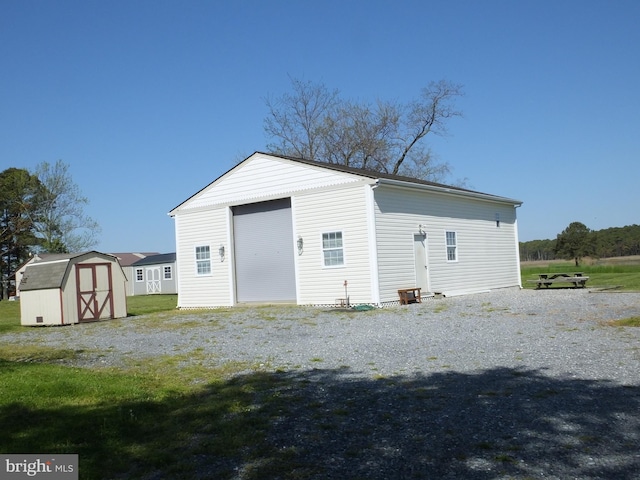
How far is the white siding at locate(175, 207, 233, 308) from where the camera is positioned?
2092cm

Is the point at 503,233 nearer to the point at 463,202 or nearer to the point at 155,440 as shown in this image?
the point at 463,202

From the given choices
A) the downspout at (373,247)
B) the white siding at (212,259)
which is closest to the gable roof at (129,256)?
the white siding at (212,259)

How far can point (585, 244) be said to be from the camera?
5712 centimetres

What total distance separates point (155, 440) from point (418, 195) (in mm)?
15126

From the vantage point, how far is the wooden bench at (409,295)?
17.3m

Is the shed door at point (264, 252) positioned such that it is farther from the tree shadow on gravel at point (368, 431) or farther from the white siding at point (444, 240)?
the tree shadow on gravel at point (368, 431)

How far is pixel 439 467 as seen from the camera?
4.21 m

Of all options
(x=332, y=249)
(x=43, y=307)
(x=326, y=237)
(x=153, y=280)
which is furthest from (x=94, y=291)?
(x=153, y=280)

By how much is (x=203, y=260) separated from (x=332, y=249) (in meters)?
6.00

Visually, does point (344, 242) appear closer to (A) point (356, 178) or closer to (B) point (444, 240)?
(A) point (356, 178)

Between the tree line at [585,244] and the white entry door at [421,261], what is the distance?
4198 centimetres

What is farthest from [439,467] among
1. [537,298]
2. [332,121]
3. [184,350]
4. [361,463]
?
[332,121]

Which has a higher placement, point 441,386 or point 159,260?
point 159,260

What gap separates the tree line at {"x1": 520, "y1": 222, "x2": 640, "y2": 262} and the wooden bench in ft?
142
